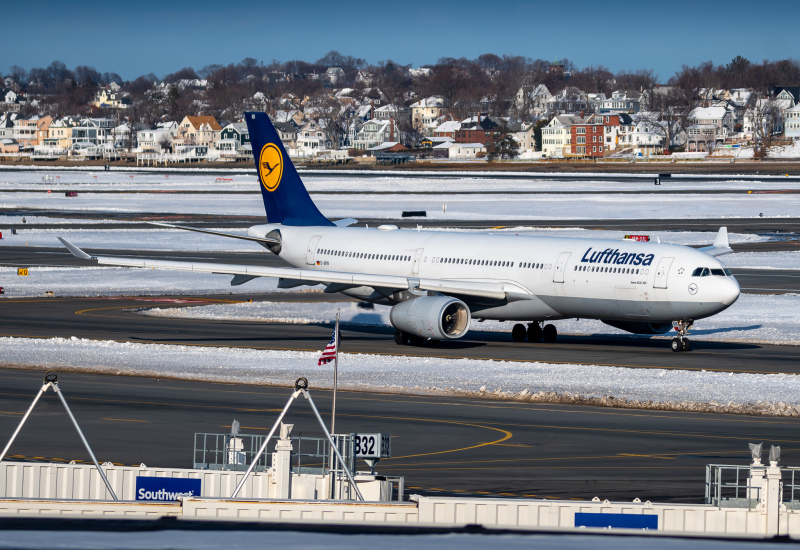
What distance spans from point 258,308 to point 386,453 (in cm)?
4307

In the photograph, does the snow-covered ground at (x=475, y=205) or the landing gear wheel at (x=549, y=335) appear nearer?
the landing gear wheel at (x=549, y=335)

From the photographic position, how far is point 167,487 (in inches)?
909

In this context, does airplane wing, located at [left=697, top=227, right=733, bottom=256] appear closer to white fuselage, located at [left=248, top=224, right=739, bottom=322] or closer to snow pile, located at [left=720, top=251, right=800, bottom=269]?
white fuselage, located at [left=248, top=224, right=739, bottom=322]

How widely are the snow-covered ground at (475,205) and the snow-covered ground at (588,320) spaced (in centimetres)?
6009

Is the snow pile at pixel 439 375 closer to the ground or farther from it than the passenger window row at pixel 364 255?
closer to the ground

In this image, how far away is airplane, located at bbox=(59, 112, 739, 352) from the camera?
49625 mm

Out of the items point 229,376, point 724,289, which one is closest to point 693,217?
point 724,289

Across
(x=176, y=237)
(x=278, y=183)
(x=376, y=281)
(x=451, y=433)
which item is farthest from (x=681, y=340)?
(x=176, y=237)

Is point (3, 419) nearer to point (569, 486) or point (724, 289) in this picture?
point (569, 486)

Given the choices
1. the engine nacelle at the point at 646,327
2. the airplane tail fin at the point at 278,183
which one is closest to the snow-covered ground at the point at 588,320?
the engine nacelle at the point at 646,327

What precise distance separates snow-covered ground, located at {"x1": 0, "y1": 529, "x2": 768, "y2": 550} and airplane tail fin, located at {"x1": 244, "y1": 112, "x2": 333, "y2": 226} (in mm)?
45913

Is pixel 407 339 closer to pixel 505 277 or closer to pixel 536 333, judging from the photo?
pixel 505 277

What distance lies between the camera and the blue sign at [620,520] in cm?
2000

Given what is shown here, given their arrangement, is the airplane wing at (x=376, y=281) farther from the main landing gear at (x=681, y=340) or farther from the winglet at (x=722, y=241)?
the winglet at (x=722, y=241)
